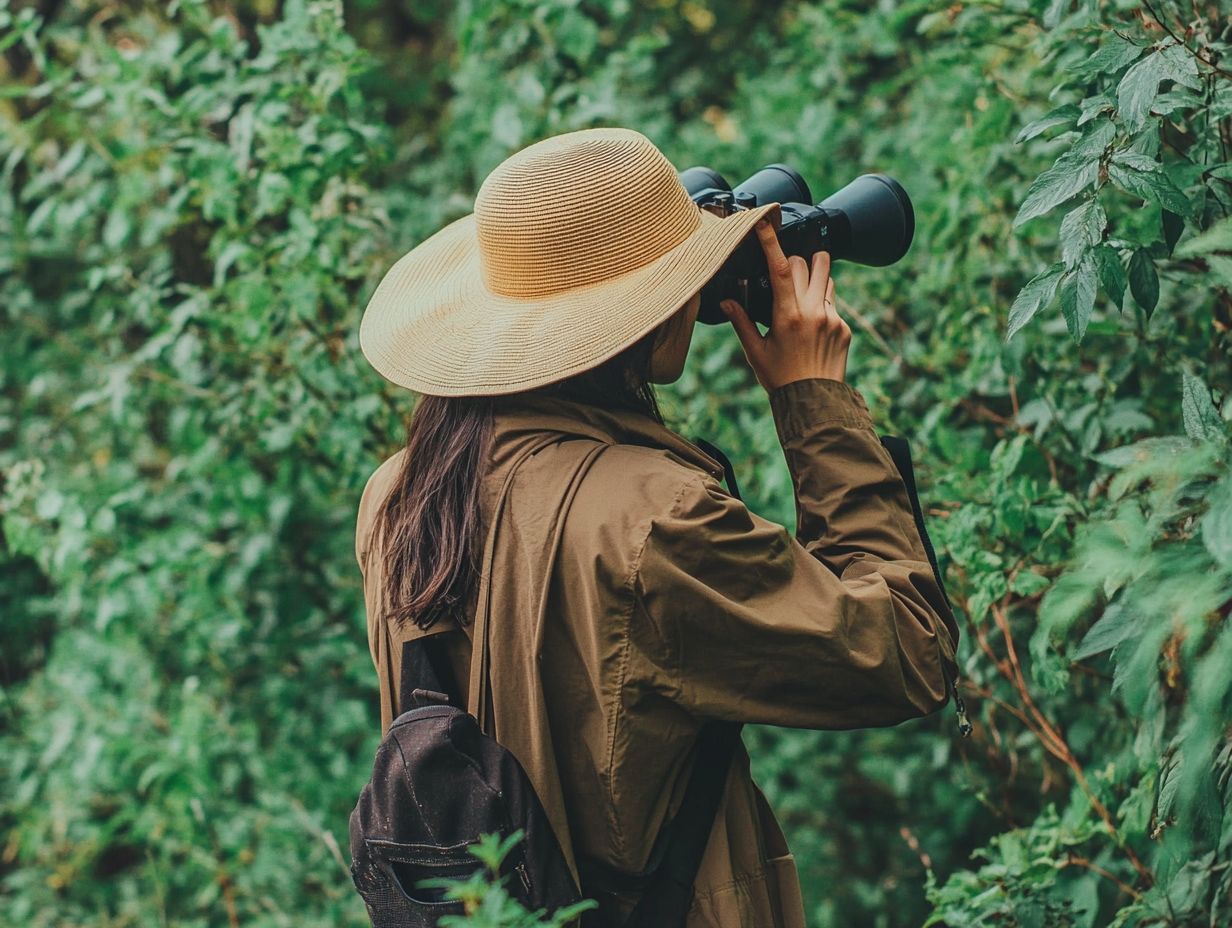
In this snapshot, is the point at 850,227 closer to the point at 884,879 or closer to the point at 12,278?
the point at 884,879

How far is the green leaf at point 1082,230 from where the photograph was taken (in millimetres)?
1559

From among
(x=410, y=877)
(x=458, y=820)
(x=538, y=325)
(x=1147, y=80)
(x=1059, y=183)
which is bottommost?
(x=410, y=877)

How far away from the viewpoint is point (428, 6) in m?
4.57

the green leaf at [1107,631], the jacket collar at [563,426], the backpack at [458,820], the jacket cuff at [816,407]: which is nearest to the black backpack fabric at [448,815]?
the backpack at [458,820]

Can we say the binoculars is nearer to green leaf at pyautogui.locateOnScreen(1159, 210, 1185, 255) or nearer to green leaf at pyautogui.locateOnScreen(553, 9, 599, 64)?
green leaf at pyautogui.locateOnScreen(1159, 210, 1185, 255)

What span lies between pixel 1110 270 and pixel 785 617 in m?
0.62

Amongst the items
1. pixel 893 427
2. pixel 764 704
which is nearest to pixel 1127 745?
pixel 893 427

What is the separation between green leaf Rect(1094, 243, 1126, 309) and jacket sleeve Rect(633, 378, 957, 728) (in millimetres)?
396

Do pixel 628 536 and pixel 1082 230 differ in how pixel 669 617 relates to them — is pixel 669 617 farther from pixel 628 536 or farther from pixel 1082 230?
pixel 1082 230

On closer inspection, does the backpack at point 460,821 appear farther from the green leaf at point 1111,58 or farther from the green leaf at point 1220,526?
the green leaf at point 1111,58

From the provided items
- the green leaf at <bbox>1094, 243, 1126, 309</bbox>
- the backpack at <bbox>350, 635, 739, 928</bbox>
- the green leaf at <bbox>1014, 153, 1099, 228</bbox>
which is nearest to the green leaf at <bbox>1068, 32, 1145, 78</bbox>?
the green leaf at <bbox>1014, 153, 1099, 228</bbox>

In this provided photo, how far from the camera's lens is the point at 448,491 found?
5.03 feet

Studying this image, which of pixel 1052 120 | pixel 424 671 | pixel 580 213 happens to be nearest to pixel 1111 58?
pixel 1052 120

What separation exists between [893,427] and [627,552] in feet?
3.95
